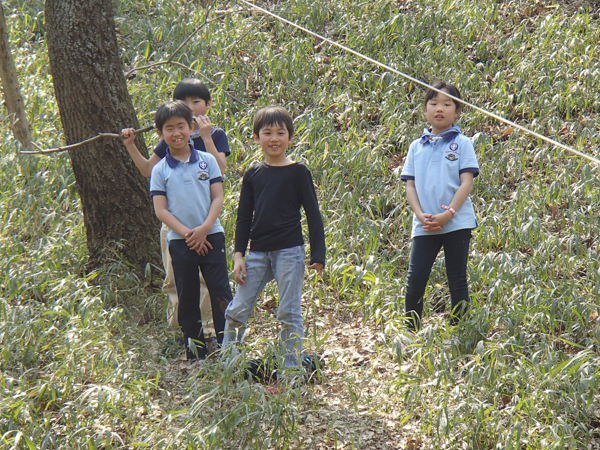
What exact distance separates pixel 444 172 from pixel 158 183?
1.63 metres

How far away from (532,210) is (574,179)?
2.19 ft

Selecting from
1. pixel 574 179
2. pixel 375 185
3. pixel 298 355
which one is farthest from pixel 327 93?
pixel 298 355

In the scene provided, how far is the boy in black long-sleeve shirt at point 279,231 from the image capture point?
10.3 ft

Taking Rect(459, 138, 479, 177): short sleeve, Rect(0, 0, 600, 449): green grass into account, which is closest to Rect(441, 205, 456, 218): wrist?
Rect(459, 138, 479, 177): short sleeve

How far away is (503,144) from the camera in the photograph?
518cm

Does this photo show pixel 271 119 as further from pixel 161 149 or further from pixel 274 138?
pixel 161 149

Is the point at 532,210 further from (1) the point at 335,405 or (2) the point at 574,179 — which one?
(1) the point at 335,405

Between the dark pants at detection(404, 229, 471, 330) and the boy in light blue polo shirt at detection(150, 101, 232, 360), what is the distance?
1.09 metres

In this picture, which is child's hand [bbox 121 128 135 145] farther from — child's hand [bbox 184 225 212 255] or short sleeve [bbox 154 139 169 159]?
child's hand [bbox 184 225 212 255]

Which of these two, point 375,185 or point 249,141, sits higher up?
point 249,141

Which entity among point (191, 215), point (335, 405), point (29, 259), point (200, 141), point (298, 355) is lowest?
point (335, 405)

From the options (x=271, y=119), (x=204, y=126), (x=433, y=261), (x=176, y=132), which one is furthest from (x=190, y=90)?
(x=433, y=261)

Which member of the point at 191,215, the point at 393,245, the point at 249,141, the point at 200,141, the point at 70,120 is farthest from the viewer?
the point at 249,141

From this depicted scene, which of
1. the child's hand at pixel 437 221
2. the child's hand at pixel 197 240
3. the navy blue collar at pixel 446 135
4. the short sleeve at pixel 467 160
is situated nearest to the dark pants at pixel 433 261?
the child's hand at pixel 437 221
